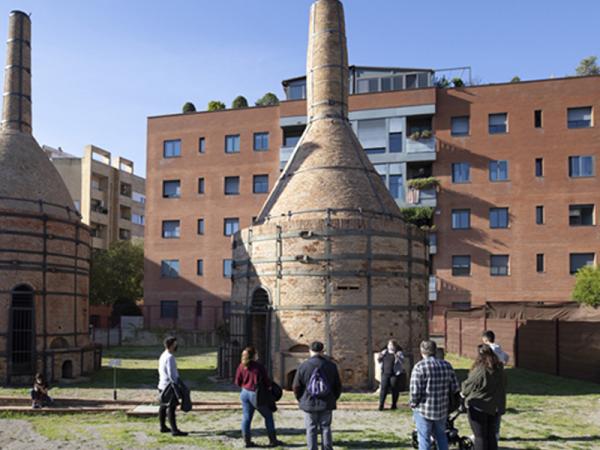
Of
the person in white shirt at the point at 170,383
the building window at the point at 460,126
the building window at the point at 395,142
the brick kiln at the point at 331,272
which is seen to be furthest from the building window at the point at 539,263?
the person in white shirt at the point at 170,383

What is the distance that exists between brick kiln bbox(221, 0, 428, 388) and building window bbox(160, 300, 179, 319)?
23.4 meters

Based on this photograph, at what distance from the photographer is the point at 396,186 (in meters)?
38.3

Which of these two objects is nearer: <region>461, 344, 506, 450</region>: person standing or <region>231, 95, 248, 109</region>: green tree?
<region>461, 344, 506, 450</region>: person standing

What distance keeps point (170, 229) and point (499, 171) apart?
2266 centimetres

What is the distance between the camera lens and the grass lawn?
1042cm

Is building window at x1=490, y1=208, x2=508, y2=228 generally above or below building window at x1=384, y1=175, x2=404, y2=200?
below

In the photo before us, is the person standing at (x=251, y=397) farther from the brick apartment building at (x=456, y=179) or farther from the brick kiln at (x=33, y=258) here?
the brick apartment building at (x=456, y=179)

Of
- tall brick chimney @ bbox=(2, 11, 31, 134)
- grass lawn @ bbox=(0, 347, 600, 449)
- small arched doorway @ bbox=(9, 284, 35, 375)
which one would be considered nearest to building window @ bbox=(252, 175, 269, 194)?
tall brick chimney @ bbox=(2, 11, 31, 134)

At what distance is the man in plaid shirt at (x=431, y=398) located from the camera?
7812 mm

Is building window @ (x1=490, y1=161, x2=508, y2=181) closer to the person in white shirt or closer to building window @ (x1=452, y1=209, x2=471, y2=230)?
building window @ (x1=452, y1=209, x2=471, y2=230)

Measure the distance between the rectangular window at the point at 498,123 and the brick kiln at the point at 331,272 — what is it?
2010 cm

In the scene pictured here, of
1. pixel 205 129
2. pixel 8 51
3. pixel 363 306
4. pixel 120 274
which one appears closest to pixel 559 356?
pixel 363 306

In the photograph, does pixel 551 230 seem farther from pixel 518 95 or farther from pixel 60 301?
pixel 60 301

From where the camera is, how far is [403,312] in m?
17.6
